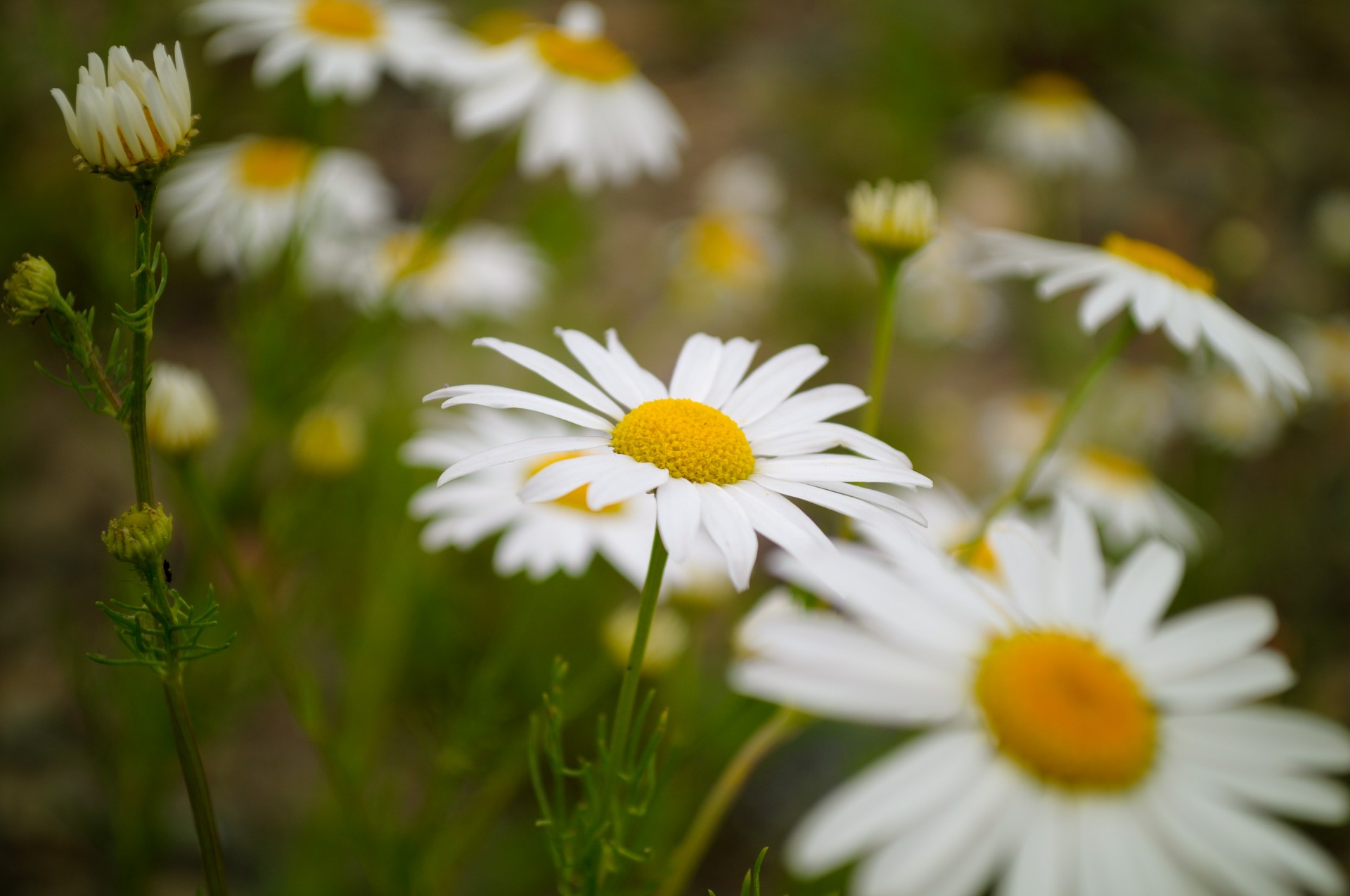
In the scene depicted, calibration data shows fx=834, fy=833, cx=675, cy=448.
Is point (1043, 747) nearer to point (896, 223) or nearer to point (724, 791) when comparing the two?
point (724, 791)

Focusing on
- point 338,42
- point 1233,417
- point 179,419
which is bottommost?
point 1233,417

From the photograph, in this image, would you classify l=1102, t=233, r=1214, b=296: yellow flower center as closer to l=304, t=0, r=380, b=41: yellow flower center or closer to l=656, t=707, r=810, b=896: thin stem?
l=656, t=707, r=810, b=896: thin stem

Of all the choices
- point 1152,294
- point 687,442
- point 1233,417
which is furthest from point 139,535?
point 1233,417

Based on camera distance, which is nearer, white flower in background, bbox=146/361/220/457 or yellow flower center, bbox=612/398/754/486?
yellow flower center, bbox=612/398/754/486

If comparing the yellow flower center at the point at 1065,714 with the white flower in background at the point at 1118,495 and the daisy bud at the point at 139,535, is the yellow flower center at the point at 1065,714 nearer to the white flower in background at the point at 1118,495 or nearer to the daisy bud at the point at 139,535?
the daisy bud at the point at 139,535

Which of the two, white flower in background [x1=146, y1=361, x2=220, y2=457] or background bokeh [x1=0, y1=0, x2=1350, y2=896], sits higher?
white flower in background [x1=146, y1=361, x2=220, y2=457]

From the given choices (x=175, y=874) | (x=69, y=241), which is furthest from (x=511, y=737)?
(x=69, y=241)

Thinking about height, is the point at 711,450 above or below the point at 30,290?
below

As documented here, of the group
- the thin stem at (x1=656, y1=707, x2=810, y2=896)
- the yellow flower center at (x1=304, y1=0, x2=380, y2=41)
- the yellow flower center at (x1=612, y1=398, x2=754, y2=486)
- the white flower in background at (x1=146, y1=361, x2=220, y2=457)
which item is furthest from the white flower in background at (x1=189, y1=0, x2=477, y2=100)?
the thin stem at (x1=656, y1=707, x2=810, y2=896)
